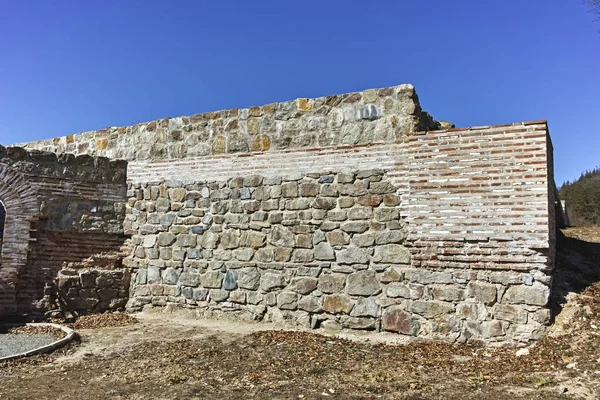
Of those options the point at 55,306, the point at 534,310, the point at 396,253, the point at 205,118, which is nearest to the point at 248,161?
the point at 205,118

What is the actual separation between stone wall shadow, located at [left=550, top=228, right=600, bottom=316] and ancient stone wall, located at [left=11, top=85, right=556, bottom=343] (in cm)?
42

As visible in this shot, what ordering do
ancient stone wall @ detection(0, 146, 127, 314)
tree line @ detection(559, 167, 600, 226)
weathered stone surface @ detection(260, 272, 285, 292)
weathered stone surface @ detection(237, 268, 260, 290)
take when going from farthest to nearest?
tree line @ detection(559, 167, 600, 226)
ancient stone wall @ detection(0, 146, 127, 314)
weathered stone surface @ detection(237, 268, 260, 290)
weathered stone surface @ detection(260, 272, 285, 292)

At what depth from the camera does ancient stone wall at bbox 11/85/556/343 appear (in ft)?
20.5

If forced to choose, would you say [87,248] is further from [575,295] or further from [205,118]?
[575,295]

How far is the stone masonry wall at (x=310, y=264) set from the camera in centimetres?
637

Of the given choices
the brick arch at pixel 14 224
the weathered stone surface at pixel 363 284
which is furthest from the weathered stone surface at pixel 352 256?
the brick arch at pixel 14 224

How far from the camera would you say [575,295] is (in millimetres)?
6496

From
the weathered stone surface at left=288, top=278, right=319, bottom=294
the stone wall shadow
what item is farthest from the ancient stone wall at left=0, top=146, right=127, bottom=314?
the stone wall shadow

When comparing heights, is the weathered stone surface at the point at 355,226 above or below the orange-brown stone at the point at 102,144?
below

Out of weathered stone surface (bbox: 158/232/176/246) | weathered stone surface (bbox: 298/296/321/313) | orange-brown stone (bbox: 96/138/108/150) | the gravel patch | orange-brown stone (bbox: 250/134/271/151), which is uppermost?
orange-brown stone (bbox: 96/138/108/150)

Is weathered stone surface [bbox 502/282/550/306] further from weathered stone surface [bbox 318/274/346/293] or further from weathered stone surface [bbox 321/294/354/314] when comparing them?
weathered stone surface [bbox 318/274/346/293]

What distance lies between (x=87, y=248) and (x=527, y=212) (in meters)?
7.42

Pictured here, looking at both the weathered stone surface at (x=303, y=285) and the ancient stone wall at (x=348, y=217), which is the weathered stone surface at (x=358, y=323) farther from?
the weathered stone surface at (x=303, y=285)

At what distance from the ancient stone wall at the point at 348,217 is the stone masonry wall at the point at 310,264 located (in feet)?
0.06
